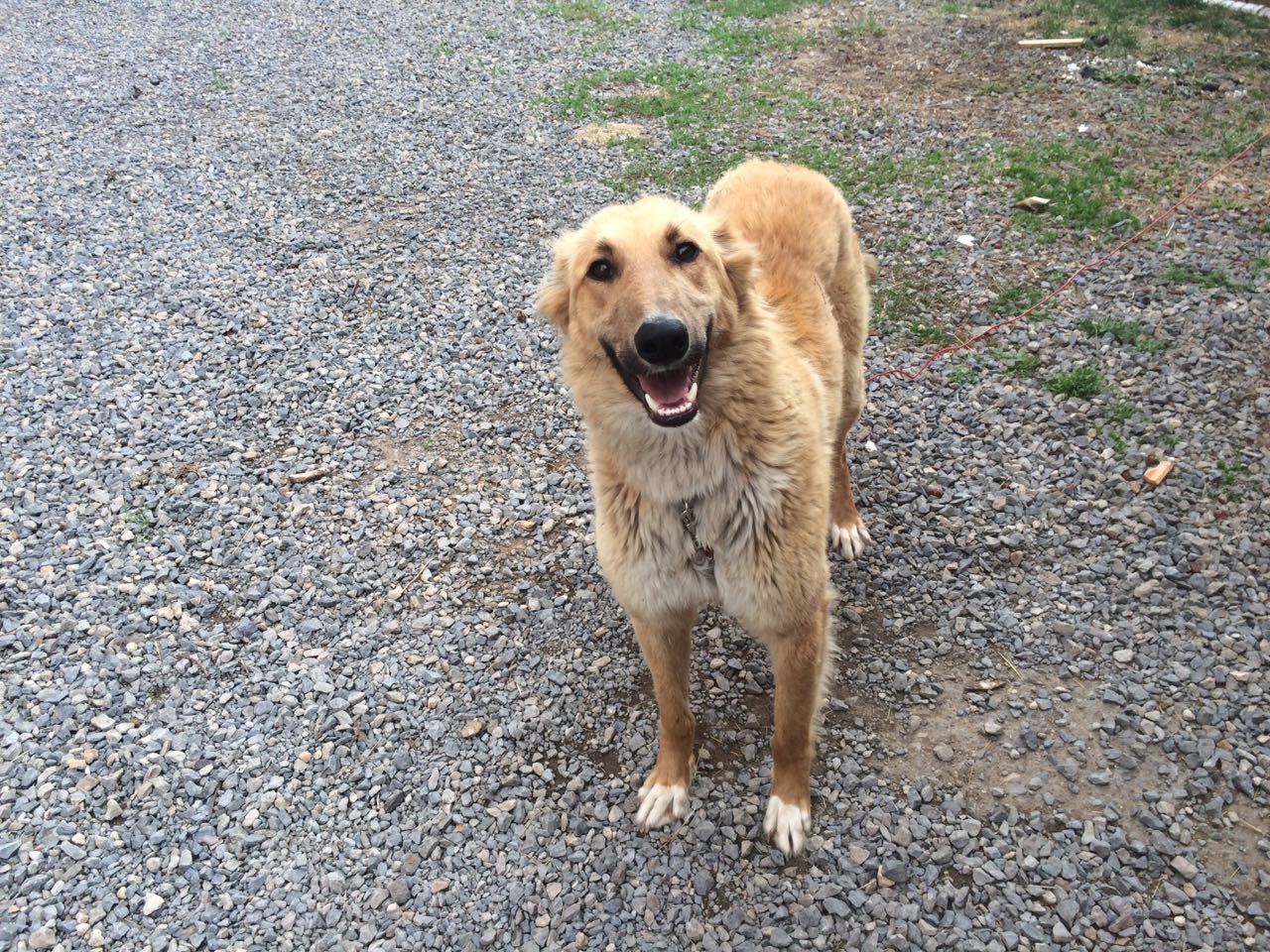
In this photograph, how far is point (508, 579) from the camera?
4.73 m

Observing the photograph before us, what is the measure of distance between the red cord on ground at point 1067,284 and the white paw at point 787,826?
319cm

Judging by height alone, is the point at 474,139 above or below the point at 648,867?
above

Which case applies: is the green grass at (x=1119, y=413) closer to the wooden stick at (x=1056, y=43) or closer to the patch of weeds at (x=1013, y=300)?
the patch of weeds at (x=1013, y=300)

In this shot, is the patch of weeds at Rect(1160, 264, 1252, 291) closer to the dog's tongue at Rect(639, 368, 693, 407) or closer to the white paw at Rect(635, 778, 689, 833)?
the dog's tongue at Rect(639, 368, 693, 407)

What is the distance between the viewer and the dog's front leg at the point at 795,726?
129 inches

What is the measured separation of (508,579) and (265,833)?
1.70 m

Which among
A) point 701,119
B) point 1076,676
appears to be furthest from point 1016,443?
point 701,119

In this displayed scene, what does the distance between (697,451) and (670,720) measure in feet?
3.96

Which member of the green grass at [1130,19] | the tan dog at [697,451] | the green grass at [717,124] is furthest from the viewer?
the green grass at [1130,19]

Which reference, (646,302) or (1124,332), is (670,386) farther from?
(1124,332)

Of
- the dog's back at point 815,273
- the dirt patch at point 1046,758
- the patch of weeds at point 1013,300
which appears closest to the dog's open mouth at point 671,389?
the dog's back at point 815,273

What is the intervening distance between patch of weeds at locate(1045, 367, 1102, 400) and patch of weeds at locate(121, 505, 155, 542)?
5.68 m

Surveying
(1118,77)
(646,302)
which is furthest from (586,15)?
(646,302)

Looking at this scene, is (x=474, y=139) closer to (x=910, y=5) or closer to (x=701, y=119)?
(x=701, y=119)
